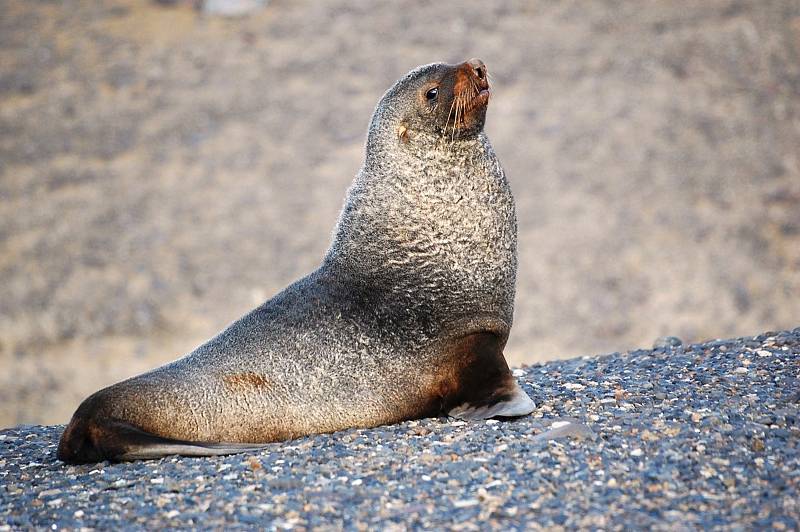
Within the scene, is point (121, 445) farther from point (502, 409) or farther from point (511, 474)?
point (511, 474)

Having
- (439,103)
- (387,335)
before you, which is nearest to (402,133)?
(439,103)

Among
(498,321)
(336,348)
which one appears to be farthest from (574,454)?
(336,348)

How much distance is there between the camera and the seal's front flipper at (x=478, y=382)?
6160 mm

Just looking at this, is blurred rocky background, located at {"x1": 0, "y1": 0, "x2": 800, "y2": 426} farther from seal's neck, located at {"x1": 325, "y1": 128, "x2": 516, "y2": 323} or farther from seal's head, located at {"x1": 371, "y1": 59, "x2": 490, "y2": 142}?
seal's head, located at {"x1": 371, "y1": 59, "x2": 490, "y2": 142}

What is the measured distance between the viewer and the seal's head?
636 centimetres

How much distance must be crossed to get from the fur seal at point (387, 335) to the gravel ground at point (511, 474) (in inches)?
7.4

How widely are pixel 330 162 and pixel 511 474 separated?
18574mm

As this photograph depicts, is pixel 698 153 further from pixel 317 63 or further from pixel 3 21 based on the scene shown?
pixel 3 21

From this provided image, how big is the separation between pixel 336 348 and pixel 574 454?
1.76 metres

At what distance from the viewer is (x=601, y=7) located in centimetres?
2673

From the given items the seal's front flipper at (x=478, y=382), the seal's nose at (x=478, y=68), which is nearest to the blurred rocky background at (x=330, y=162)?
the seal's front flipper at (x=478, y=382)

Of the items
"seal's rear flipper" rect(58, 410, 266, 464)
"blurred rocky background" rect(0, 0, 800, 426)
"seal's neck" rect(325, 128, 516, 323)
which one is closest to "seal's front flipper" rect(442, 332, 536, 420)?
"seal's neck" rect(325, 128, 516, 323)

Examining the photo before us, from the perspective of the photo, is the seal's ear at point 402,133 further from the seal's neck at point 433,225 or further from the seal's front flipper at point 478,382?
the seal's front flipper at point 478,382

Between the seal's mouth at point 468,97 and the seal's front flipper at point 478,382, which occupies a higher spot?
the seal's mouth at point 468,97
